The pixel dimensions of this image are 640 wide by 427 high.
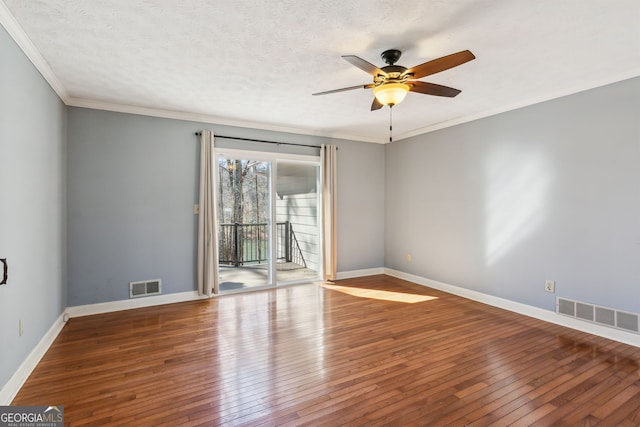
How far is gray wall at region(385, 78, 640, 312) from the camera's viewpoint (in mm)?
3197

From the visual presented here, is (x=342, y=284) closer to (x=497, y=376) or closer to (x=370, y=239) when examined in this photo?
(x=370, y=239)

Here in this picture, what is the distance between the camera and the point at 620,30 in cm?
238

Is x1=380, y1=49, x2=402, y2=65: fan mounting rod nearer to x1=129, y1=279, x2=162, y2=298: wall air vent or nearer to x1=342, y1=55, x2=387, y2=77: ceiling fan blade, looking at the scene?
x1=342, y1=55, x2=387, y2=77: ceiling fan blade

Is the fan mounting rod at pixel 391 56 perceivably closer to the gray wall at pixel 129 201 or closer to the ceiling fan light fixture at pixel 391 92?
the ceiling fan light fixture at pixel 391 92

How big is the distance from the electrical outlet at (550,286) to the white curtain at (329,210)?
3024 millimetres

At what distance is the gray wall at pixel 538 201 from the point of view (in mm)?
3197

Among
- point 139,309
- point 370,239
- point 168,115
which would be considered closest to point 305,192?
point 370,239

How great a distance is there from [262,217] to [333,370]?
Answer: 3.12m

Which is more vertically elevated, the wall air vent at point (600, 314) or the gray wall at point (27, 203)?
the gray wall at point (27, 203)

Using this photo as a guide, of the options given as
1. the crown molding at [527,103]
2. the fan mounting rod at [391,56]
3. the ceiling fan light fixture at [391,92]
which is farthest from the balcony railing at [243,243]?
the fan mounting rod at [391,56]

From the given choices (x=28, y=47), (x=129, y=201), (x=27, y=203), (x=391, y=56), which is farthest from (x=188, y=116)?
(x=391, y=56)

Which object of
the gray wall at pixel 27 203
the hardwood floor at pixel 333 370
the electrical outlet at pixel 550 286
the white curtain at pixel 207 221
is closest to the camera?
the hardwood floor at pixel 333 370

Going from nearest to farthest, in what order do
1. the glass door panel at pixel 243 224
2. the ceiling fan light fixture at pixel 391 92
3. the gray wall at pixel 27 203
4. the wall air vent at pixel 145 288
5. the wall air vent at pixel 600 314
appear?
the gray wall at pixel 27 203 < the ceiling fan light fixture at pixel 391 92 < the wall air vent at pixel 600 314 < the wall air vent at pixel 145 288 < the glass door panel at pixel 243 224

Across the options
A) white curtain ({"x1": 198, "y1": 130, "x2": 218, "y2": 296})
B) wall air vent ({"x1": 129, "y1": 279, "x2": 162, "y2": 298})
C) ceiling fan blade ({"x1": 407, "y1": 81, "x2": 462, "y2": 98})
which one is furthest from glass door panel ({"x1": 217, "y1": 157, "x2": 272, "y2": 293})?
ceiling fan blade ({"x1": 407, "y1": 81, "x2": 462, "y2": 98})
